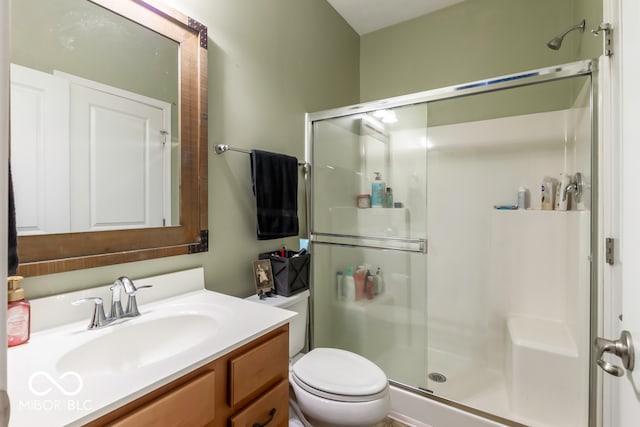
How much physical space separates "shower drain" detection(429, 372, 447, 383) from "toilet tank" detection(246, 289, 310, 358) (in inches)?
38.9

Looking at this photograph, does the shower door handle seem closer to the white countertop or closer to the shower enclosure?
the white countertop

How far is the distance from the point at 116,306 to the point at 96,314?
0.06 metres

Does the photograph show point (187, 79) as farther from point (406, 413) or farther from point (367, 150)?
point (406, 413)

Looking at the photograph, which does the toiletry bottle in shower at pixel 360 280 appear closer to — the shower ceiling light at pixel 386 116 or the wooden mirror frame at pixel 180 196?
the shower ceiling light at pixel 386 116

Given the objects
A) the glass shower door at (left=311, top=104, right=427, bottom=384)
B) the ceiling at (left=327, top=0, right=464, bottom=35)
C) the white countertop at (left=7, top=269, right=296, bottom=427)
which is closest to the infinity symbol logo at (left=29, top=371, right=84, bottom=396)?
the white countertop at (left=7, top=269, right=296, bottom=427)

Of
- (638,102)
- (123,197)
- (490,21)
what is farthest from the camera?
(490,21)

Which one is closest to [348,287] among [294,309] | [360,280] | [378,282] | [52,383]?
[360,280]

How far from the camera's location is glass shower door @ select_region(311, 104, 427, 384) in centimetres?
192

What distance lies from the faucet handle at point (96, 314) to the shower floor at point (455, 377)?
5.28 ft

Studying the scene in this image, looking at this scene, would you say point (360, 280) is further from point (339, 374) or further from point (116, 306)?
point (116, 306)

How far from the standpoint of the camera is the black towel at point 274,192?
5.11 ft

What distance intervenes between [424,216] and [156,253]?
147 centimetres

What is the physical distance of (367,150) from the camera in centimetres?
219

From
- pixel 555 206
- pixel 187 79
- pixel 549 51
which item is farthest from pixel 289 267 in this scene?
pixel 549 51
